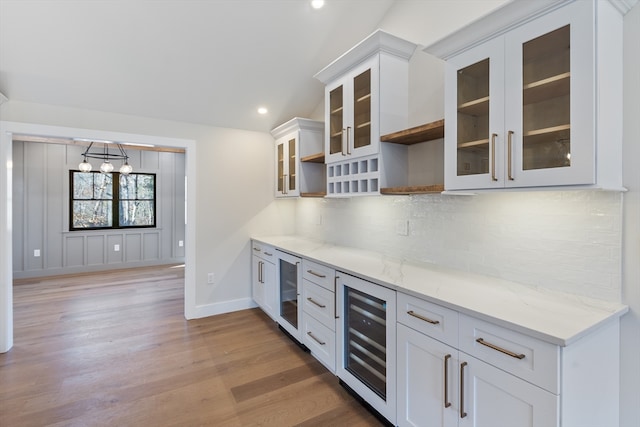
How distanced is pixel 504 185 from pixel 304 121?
232 cm

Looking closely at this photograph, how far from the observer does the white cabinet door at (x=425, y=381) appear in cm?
146

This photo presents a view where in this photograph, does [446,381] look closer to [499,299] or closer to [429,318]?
[429,318]

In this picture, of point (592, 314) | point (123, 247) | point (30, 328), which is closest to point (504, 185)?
point (592, 314)

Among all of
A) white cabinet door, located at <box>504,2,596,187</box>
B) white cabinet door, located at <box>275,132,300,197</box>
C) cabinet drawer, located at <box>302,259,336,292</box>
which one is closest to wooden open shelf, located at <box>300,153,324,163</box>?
white cabinet door, located at <box>275,132,300,197</box>

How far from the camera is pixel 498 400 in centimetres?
129

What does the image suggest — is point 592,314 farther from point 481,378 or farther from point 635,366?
point 481,378

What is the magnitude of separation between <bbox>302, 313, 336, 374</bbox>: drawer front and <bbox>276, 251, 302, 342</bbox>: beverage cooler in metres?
0.12

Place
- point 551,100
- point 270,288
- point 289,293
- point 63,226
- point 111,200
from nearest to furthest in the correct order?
point 551,100
point 289,293
point 270,288
point 63,226
point 111,200

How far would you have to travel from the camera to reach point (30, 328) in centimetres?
338

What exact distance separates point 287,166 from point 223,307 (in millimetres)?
1871

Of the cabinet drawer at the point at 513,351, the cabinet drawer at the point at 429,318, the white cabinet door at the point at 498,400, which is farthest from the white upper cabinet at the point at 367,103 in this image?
the white cabinet door at the point at 498,400

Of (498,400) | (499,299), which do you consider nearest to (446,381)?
(498,400)

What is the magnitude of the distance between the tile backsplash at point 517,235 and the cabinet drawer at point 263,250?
1.07 meters

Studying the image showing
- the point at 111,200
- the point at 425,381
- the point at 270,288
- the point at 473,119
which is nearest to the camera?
the point at 425,381
